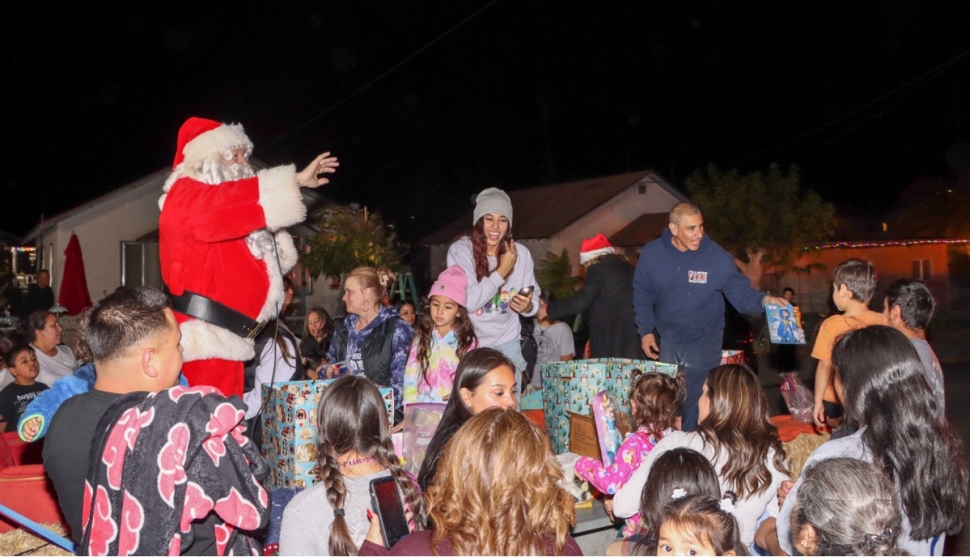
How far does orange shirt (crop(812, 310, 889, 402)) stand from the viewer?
5320 mm

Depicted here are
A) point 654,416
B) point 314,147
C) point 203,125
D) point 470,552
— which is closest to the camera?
point 470,552

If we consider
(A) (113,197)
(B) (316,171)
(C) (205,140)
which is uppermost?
(A) (113,197)

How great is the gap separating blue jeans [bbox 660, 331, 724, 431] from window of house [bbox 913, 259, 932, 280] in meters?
27.2

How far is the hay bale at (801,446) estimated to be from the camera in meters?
5.39

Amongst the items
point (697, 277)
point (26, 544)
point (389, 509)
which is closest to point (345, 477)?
point (389, 509)

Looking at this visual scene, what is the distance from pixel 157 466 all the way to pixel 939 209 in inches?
1238

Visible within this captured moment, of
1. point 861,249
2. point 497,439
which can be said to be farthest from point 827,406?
point 861,249

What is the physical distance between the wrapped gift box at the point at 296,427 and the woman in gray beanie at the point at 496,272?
1.07 meters

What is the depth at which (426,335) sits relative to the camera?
17.5ft

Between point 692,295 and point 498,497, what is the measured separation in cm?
356

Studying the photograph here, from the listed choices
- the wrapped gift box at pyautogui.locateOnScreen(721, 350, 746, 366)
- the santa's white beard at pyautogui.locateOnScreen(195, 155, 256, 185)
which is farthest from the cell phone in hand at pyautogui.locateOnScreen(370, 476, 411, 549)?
the wrapped gift box at pyautogui.locateOnScreen(721, 350, 746, 366)

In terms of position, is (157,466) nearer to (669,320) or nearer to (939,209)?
(669,320)

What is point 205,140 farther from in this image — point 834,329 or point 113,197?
point 113,197

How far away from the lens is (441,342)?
5.28 metres
